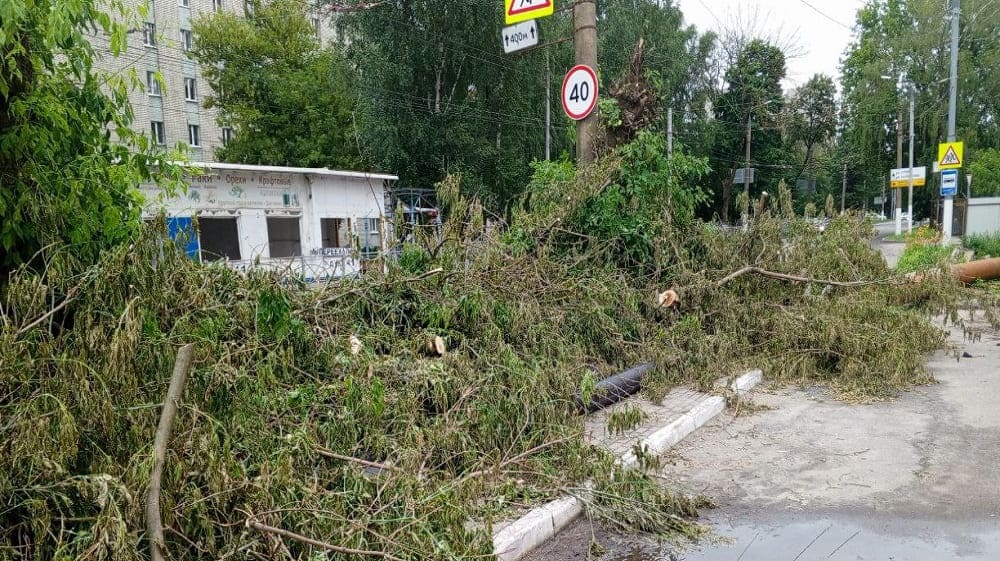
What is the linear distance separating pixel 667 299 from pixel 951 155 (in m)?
14.0

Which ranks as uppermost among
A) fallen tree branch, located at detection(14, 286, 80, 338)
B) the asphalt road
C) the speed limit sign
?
the speed limit sign

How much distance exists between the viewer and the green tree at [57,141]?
3.31 m

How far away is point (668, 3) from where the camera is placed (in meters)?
35.4

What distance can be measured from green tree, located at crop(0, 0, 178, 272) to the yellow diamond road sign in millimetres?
19138

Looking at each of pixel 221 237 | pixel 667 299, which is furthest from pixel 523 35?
pixel 221 237

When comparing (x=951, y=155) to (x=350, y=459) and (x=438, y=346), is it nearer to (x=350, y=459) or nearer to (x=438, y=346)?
(x=438, y=346)

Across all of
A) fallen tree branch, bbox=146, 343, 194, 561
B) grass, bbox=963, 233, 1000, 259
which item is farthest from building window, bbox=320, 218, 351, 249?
grass, bbox=963, 233, 1000, 259

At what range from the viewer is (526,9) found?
8.05 m

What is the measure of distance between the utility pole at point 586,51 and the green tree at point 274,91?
77.8ft

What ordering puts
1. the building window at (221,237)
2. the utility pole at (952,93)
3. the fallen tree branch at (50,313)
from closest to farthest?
the fallen tree branch at (50,313), the utility pole at (952,93), the building window at (221,237)

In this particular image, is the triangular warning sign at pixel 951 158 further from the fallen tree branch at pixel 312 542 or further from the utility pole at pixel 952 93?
the fallen tree branch at pixel 312 542

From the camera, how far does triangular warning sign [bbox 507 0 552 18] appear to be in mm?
7832

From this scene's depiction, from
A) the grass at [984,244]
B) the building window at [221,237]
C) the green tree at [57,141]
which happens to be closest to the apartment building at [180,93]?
the building window at [221,237]

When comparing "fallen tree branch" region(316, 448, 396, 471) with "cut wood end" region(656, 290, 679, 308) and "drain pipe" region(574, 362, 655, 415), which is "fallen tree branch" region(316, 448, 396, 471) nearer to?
"drain pipe" region(574, 362, 655, 415)
